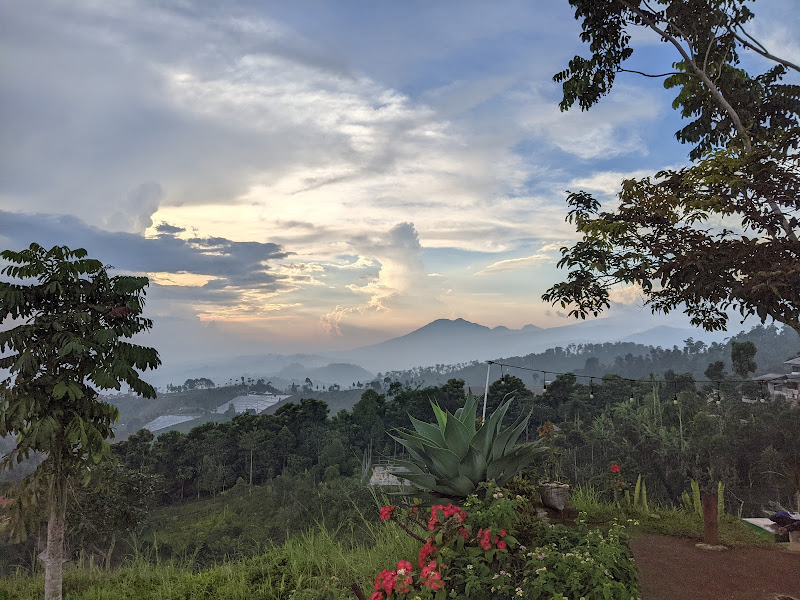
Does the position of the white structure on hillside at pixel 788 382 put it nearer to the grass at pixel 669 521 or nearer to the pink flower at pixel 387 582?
the grass at pixel 669 521

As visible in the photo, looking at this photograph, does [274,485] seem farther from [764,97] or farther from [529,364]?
[529,364]

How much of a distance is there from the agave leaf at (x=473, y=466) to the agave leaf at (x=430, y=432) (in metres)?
0.34

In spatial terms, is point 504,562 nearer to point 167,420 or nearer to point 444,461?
point 444,461

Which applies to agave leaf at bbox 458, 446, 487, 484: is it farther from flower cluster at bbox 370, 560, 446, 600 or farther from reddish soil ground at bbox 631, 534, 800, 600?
reddish soil ground at bbox 631, 534, 800, 600

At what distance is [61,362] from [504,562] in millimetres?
6534

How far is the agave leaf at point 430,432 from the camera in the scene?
5.75 m

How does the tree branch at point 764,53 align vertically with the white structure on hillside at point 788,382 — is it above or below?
above

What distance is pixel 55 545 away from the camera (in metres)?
7.82

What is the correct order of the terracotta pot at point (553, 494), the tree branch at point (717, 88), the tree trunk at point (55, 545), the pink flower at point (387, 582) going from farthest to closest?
the tree branch at point (717, 88) → the tree trunk at point (55, 545) → the terracotta pot at point (553, 494) → the pink flower at point (387, 582)

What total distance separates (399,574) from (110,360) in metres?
5.42

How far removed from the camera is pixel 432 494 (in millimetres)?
5516

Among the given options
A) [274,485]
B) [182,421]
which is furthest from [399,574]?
[182,421]

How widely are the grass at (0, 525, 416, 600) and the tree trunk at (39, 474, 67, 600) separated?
0.65m

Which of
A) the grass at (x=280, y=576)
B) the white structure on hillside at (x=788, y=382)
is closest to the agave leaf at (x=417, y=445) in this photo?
the grass at (x=280, y=576)
